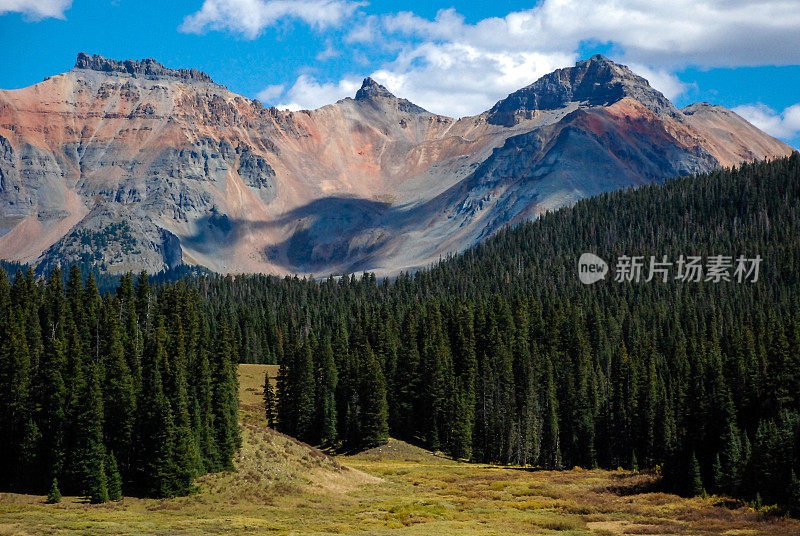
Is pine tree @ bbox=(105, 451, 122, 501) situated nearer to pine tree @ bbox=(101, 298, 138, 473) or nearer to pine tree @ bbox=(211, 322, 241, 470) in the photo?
pine tree @ bbox=(101, 298, 138, 473)

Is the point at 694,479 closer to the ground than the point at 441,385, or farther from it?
closer to the ground

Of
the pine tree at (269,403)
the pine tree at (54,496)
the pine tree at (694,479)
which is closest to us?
the pine tree at (54,496)

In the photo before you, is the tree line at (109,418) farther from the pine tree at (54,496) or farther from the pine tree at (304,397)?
the pine tree at (304,397)

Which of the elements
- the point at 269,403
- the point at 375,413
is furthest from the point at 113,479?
the point at 269,403

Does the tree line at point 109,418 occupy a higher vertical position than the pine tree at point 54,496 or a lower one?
higher

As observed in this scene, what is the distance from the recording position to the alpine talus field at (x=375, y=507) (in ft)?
196

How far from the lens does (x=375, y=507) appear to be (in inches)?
2815

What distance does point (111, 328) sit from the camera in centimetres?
9425

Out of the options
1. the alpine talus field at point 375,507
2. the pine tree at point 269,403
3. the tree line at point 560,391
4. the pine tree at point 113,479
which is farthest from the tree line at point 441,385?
the alpine talus field at point 375,507

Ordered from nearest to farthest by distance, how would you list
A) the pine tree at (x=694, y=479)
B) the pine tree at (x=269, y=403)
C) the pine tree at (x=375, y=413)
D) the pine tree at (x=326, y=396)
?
the pine tree at (x=694, y=479)
the pine tree at (x=375, y=413)
the pine tree at (x=326, y=396)
the pine tree at (x=269, y=403)

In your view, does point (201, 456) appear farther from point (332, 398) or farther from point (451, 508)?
point (332, 398)

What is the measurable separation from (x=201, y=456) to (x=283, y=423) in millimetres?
54219

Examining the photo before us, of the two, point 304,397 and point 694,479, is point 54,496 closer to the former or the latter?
point 694,479

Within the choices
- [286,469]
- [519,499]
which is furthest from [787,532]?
[286,469]
